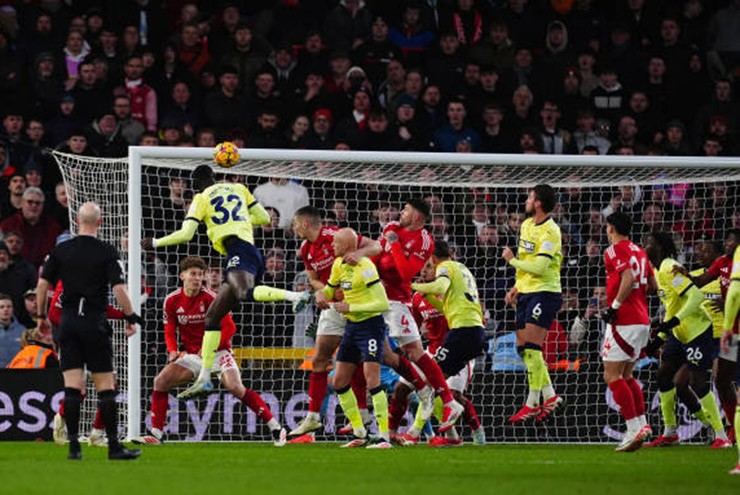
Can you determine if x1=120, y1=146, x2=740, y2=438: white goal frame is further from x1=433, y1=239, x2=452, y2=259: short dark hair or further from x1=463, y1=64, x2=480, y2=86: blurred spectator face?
x1=463, y1=64, x2=480, y2=86: blurred spectator face

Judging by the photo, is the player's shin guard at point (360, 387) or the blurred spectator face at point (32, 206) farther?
the blurred spectator face at point (32, 206)

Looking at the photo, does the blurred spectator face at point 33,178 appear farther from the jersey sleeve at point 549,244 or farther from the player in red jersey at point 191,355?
the jersey sleeve at point 549,244

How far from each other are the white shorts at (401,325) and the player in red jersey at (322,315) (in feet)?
1.42

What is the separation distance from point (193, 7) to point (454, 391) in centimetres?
827

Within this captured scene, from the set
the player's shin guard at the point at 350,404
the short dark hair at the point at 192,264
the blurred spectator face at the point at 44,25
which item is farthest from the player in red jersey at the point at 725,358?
the blurred spectator face at the point at 44,25

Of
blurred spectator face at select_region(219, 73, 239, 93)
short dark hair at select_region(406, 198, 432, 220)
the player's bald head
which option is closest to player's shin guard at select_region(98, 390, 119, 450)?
the player's bald head

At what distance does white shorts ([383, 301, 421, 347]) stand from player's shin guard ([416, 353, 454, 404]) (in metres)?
0.29

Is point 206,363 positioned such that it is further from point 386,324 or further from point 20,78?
point 20,78

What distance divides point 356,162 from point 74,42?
5.58 m

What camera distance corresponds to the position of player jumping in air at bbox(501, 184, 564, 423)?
47.3 ft

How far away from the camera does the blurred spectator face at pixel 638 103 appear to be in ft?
68.3

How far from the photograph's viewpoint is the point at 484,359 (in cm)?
1644

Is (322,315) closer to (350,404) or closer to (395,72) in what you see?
(350,404)

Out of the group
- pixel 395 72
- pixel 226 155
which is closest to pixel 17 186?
pixel 226 155
